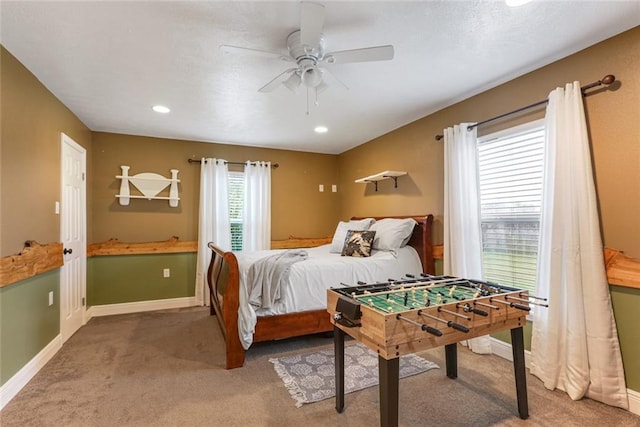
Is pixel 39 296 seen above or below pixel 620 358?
above

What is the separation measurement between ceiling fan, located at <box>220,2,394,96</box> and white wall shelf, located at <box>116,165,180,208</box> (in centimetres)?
270

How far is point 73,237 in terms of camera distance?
340 cm

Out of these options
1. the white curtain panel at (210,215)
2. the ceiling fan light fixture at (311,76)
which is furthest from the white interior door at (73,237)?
the ceiling fan light fixture at (311,76)

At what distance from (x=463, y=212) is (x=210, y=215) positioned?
3.29 m

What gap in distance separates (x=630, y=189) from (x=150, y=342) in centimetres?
408

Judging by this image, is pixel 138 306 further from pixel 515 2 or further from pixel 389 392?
pixel 515 2

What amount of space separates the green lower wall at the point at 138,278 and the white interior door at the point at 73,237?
28 cm

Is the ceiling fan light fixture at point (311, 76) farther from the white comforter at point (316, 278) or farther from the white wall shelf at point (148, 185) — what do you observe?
the white wall shelf at point (148, 185)

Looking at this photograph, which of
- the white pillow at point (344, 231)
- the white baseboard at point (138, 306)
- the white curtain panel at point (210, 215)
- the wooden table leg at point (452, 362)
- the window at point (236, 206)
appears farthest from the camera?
the window at point (236, 206)

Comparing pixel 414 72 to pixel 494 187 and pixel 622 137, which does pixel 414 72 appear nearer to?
pixel 494 187

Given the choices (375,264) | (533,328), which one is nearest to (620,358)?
(533,328)

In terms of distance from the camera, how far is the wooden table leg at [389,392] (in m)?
1.46

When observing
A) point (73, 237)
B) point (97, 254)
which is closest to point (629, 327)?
point (73, 237)

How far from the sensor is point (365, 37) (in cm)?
203
